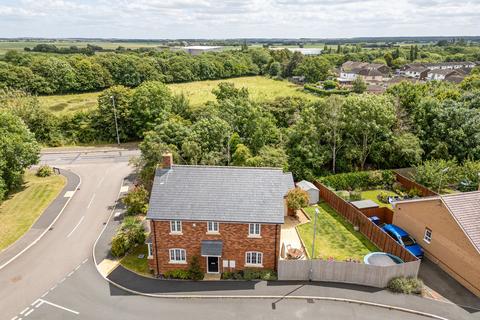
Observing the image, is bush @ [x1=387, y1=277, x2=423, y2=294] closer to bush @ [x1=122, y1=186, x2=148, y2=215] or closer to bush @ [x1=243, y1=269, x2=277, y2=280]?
bush @ [x1=243, y1=269, x2=277, y2=280]

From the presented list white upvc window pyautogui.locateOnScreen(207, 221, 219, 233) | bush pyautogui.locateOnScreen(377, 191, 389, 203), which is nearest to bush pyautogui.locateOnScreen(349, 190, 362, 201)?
bush pyautogui.locateOnScreen(377, 191, 389, 203)

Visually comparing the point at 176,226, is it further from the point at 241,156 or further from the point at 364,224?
the point at 364,224

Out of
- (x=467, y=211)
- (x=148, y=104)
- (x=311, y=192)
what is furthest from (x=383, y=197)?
(x=148, y=104)

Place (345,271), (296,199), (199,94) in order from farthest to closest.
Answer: (199,94)
(296,199)
(345,271)

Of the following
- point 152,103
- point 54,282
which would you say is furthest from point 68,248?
point 152,103

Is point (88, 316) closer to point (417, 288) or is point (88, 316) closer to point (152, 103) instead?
point (417, 288)
